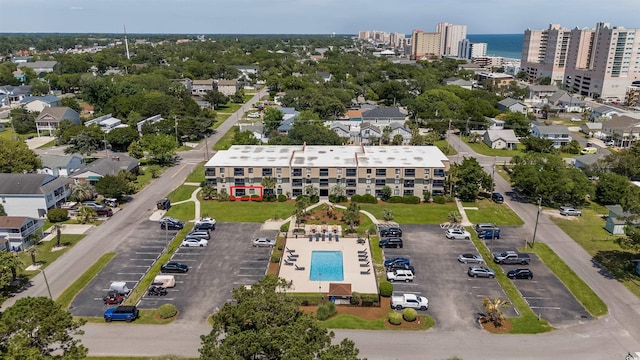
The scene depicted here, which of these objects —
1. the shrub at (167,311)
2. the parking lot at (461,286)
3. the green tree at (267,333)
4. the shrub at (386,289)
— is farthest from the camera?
the shrub at (386,289)

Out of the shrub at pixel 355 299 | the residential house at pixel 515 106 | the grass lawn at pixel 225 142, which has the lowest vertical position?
the shrub at pixel 355 299

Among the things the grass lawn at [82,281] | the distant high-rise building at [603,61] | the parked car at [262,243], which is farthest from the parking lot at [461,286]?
the distant high-rise building at [603,61]

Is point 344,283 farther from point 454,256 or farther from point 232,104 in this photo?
point 232,104

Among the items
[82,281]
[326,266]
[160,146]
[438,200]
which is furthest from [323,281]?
[160,146]

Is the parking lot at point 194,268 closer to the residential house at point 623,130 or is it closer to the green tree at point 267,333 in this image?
the green tree at point 267,333

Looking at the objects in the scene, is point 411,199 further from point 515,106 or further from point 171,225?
point 515,106

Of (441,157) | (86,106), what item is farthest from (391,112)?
(86,106)
